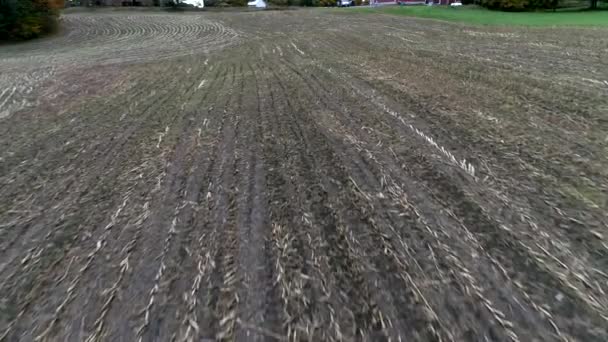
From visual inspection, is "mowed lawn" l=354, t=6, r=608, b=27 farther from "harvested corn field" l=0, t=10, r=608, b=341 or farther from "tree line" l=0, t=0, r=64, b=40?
"tree line" l=0, t=0, r=64, b=40

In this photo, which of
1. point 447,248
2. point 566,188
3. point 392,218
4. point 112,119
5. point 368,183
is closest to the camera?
point 447,248

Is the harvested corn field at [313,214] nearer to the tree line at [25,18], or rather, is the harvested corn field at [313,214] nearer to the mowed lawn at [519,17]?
the mowed lawn at [519,17]

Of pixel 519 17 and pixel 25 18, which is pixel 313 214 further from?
pixel 519 17

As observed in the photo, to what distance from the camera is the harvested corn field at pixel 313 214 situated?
238 centimetres

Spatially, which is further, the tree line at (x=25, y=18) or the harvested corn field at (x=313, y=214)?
the tree line at (x=25, y=18)

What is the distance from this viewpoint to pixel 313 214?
11.3ft

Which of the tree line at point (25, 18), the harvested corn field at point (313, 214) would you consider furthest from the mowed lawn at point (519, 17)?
the tree line at point (25, 18)

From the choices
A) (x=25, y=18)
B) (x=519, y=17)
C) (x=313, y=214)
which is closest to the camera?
(x=313, y=214)

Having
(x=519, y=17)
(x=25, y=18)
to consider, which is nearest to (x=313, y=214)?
(x=25, y=18)

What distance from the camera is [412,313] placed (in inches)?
92.7

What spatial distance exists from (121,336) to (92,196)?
220 centimetres

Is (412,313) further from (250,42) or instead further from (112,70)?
(250,42)

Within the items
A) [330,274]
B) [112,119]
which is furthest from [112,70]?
[330,274]

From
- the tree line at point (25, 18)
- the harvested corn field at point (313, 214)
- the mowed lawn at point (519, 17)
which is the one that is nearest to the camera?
the harvested corn field at point (313, 214)
